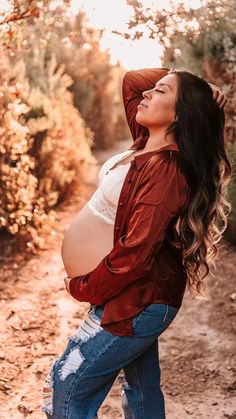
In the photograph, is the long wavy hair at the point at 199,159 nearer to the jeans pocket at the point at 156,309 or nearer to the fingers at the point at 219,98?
the fingers at the point at 219,98

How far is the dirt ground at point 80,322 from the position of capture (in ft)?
13.3

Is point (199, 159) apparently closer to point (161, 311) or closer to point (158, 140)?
point (158, 140)

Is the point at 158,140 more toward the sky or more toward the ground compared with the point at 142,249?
more toward the sky

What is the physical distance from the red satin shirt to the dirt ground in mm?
1681

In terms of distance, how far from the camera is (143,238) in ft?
7.77

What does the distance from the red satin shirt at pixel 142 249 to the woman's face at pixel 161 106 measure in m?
0.14

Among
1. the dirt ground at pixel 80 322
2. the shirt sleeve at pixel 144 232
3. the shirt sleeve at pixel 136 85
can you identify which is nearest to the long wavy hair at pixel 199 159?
the shirt sleeve at pixel 144 232

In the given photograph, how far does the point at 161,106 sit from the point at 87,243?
2.12ft

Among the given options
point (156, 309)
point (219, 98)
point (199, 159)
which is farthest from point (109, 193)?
point (219, 98)

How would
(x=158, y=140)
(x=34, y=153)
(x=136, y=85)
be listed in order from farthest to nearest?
(x=34, y=153) < (x=136, y=85) < (x=158, y=140)

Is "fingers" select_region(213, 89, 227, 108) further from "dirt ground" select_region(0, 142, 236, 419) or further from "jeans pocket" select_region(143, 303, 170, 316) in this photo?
"dirt ground" select_region(0, 142, 236, 419)

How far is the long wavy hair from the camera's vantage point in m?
2.53

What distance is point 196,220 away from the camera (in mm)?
2602

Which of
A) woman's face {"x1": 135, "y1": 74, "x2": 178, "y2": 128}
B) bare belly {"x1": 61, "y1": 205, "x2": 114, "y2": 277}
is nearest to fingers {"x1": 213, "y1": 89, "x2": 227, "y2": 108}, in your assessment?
woman's face {"x1": 135, "y1": 74, "x2": 178, "y2": 128}
